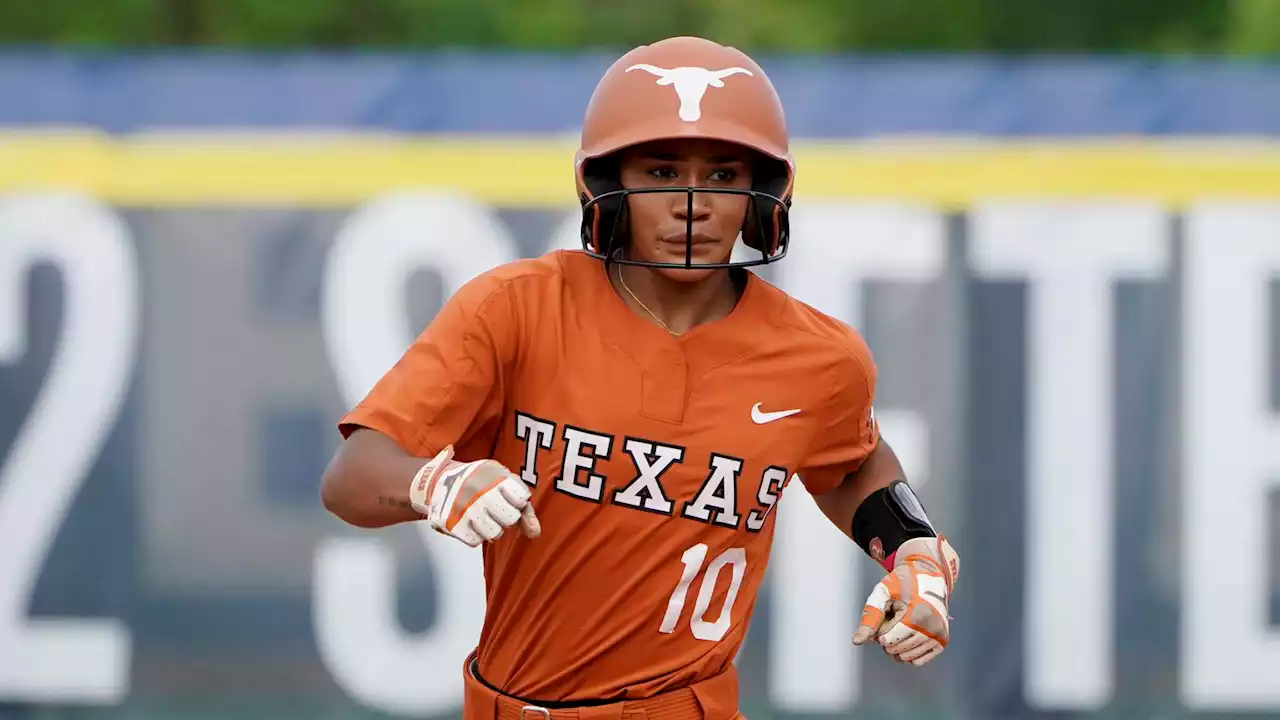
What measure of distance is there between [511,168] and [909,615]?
2.94 metres

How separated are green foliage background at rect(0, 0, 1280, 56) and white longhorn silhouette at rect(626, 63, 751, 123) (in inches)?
280

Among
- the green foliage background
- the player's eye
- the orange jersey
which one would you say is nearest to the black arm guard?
the orange jersey

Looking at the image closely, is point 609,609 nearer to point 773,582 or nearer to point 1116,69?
point 773,582

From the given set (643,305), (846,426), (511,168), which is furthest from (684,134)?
(511,168)

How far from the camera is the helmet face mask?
9.11 feet

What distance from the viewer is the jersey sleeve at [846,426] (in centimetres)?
295

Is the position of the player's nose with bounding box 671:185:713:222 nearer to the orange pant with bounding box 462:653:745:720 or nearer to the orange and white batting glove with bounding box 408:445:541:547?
the orange and white batting glove with bounding box 408:445:541:547

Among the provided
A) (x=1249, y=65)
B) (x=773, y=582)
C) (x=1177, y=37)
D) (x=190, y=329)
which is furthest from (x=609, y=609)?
(x=1177, y=37)

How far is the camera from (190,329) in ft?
17.3

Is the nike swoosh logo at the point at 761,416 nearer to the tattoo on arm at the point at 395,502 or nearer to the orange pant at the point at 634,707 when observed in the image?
the orange pant at the point at 634,707

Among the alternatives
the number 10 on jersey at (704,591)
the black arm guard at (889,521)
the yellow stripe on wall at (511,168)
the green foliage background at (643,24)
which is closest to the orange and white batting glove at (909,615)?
the black arm guard at (889,521)

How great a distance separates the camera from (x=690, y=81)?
9.37ft

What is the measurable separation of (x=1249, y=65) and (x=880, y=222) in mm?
1231

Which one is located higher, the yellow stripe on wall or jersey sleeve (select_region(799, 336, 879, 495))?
the yellow stripe on wall
